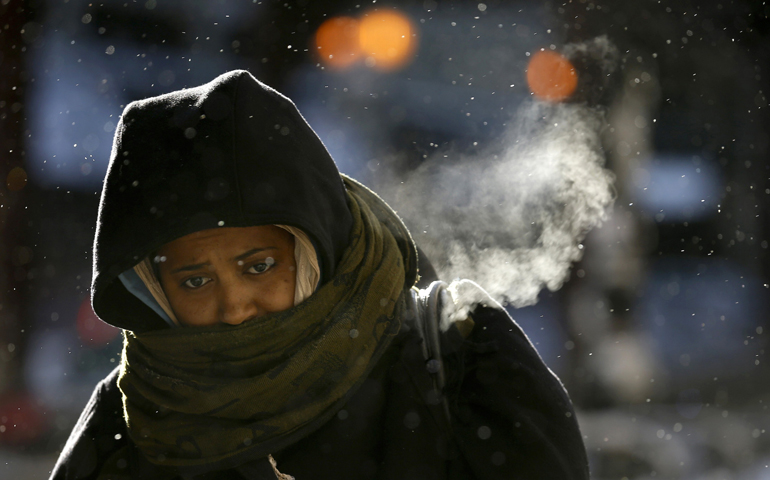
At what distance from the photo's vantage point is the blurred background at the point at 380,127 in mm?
7480

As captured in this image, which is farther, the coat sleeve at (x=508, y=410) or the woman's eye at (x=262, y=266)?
the woman's eye at (x=262, y=266)

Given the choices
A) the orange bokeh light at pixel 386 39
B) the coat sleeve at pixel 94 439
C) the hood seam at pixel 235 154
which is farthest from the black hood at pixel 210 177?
the orange bokeh light at pixel 386 39

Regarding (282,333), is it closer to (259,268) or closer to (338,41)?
(259,268)

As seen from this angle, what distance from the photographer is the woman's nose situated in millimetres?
1722

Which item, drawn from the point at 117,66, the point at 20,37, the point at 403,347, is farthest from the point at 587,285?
the point at 20,37

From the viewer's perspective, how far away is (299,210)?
169 cm

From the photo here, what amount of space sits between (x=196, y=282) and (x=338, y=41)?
774 cm

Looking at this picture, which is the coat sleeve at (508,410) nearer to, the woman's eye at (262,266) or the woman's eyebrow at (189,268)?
the woman's eye at (262,266)

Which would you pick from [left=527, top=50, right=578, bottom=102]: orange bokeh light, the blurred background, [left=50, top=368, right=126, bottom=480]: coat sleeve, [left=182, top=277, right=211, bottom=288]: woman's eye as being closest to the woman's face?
[left=182, top=277, right=211, bottom=288]: woman's eye

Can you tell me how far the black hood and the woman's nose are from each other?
204 mm

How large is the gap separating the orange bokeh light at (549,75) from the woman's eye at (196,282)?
446cm

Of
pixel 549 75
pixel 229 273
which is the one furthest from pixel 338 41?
pixel 229 273

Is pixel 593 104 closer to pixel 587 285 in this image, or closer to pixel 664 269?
pixel 587 285

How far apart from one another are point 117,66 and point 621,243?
7907mm
